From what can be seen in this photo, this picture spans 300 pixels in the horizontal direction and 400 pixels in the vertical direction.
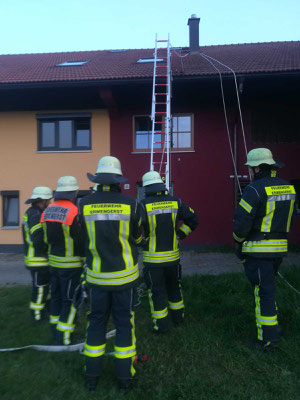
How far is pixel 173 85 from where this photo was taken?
Result: 29.3ft

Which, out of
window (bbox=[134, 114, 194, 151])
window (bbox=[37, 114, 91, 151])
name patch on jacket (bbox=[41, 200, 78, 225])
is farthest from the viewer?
window (bbox=[37, 114, 91, 151])

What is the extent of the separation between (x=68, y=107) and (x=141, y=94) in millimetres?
2549

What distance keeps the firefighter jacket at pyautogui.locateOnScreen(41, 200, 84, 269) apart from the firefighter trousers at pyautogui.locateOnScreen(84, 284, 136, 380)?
0.70 m

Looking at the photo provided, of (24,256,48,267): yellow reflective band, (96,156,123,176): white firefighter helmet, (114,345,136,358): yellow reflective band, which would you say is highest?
(96,156,123,176): white firefighter helmet

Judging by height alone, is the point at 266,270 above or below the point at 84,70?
below

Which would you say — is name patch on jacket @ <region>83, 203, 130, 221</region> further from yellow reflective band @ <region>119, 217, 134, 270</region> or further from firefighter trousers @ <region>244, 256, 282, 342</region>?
firefighter trousers @ <region>244, 256, 282, 342</region>

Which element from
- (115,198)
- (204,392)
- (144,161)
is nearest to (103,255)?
(115,198)

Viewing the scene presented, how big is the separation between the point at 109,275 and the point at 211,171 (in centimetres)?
747

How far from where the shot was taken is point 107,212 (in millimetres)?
2557

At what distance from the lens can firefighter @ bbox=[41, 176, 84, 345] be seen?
126 inches

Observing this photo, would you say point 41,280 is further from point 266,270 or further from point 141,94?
point 141,94

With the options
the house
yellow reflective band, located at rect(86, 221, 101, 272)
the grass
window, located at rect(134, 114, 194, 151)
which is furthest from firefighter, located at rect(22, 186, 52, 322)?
window, located at rect(134, 114, 194, 151)

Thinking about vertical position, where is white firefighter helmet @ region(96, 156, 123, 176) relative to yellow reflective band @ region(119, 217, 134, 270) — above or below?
above

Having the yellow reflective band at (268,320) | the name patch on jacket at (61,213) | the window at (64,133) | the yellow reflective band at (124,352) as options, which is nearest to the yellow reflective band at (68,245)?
the name patch on jacket at (61,213)
